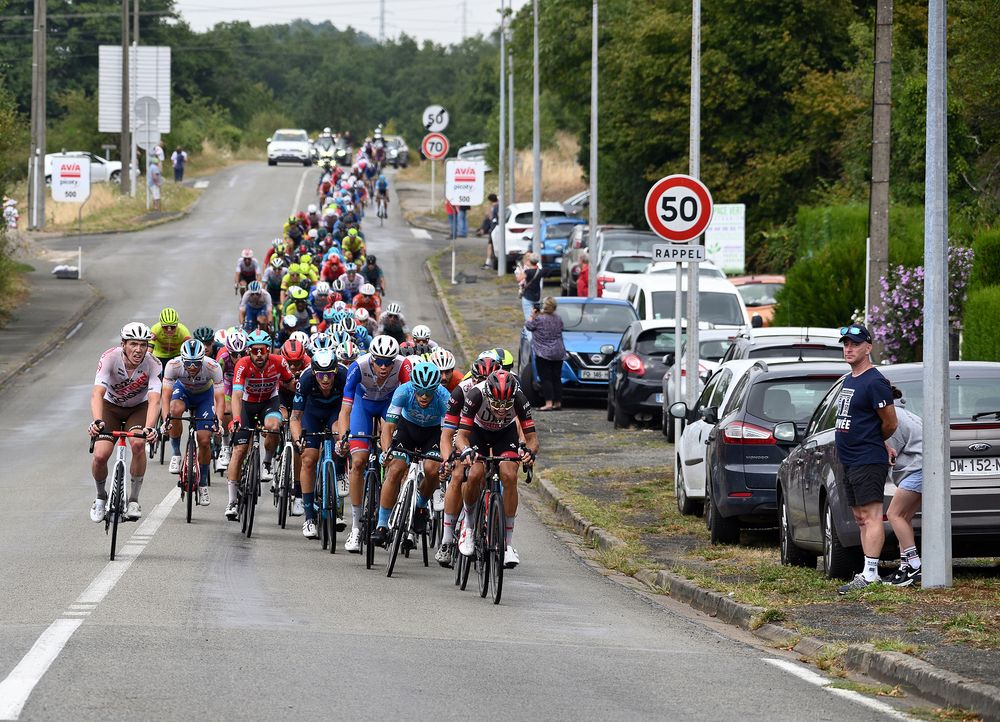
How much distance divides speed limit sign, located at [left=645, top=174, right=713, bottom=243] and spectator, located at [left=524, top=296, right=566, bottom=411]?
28.6ft

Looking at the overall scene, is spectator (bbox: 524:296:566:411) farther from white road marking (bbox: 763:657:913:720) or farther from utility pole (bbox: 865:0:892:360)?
white road marking (bbox: 763:657:913:720)

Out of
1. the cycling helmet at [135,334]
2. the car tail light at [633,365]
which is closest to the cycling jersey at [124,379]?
the cycling helmet at [135,334]

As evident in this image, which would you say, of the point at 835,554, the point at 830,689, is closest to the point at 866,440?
the point at 835,554

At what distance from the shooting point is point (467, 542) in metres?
13.0

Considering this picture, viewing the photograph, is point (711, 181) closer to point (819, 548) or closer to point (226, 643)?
point (819, 548)

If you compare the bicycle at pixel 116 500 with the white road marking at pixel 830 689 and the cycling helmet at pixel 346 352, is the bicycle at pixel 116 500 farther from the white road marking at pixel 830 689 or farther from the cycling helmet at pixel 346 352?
the white road marking at pixel 830 689

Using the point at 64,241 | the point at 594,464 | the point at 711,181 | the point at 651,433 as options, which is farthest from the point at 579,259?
the point at 64,241

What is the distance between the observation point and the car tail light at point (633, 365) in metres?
25.3

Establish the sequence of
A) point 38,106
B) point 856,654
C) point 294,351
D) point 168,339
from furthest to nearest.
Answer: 1. point 38,106
2. point 168,339
3. point 294,351
4. point 856,654

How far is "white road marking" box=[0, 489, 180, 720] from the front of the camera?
7.95m

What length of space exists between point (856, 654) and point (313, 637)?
2.97 m

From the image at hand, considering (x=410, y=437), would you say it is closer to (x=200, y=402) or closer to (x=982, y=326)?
(x=200, y=402)

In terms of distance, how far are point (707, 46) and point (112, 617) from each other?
36.1 meters

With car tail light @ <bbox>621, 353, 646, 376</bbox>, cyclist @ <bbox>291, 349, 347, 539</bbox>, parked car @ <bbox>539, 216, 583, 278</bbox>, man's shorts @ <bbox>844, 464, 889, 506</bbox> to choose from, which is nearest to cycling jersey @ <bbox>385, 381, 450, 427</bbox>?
cyclist @ <bbox>291, 349, 347, 539</bbox>
